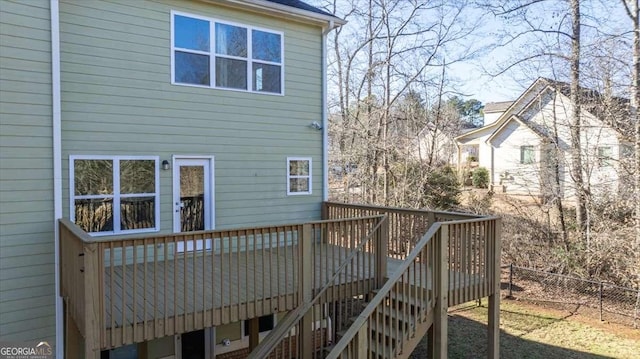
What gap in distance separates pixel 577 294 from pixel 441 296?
21.9 ft

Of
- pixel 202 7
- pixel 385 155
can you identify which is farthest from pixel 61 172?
pixel 385 155

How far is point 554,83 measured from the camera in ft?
40.2

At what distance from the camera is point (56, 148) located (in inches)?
223

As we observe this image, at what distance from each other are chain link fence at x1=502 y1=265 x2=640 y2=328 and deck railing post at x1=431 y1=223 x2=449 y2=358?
529 centimetres

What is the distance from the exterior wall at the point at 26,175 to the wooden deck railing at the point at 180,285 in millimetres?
369

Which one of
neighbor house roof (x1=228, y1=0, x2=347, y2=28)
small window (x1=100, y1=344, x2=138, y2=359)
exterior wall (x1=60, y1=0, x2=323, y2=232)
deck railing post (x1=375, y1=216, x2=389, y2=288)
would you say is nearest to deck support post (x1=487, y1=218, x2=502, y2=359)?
deck railing post (x1=375, y1=216, x2=389, y2=288)

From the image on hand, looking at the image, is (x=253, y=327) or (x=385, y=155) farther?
(x=385, y=155)

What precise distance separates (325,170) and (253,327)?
3.39 meters

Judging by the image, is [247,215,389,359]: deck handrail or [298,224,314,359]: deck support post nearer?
[247,215,389,359]: deck handrail

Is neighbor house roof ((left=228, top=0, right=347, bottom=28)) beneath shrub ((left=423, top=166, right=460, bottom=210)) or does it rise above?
above

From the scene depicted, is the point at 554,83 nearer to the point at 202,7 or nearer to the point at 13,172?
the point at 202,7

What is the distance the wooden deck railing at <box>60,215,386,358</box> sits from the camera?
13.7 feet

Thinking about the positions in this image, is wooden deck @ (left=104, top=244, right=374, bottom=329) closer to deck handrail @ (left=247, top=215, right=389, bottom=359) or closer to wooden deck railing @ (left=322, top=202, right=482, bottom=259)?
deck handrail @ (left=247, top=215, right=389, bottom=359)

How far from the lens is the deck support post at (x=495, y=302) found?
6305mm
